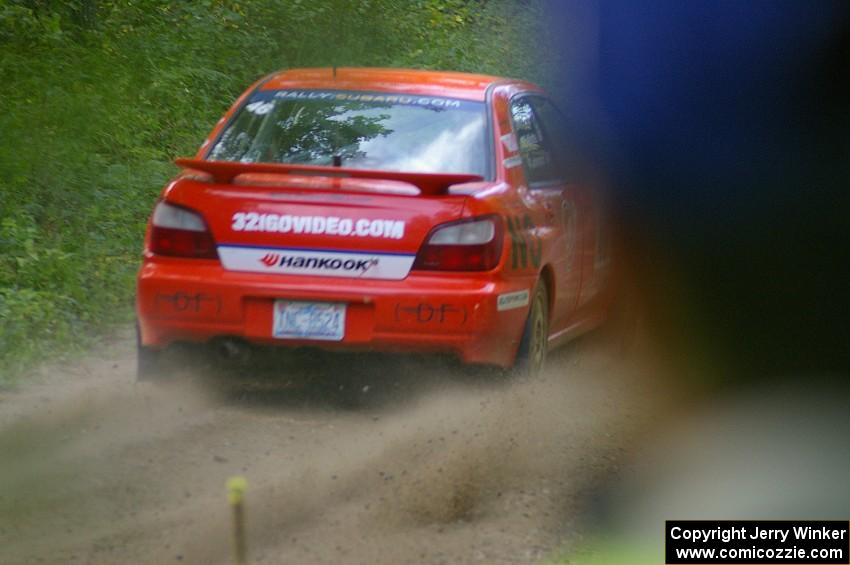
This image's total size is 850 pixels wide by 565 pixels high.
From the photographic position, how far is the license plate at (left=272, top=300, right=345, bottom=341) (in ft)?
20.3

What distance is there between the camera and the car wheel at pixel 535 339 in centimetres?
664

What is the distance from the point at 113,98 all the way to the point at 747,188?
5380 millimetres

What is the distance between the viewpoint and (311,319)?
6188 mm

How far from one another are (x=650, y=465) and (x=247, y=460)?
5.59ft

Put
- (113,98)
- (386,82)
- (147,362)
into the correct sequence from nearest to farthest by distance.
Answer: (147,362)
(386,82)
(113,98)

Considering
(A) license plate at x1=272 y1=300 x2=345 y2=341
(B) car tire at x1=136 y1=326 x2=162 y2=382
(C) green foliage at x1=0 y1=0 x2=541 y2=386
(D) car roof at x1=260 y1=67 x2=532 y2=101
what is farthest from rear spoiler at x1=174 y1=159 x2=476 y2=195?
(C) green foliage at x1=0 y1=0 x2=541 y2=386

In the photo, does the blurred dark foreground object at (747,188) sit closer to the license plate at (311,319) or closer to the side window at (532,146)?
the side window at (532,146)

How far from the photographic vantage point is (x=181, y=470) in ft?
18.3

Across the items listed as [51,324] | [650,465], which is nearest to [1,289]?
[51,324]

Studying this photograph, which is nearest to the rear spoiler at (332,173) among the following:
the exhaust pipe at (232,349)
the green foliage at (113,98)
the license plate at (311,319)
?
the license plate at (311,319)

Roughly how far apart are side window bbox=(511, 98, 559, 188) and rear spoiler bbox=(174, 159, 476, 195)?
3.21 ft

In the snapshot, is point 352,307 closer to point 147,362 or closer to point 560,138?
point 147,362

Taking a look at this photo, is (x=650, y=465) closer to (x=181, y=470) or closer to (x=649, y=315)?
(x=181, y=470)

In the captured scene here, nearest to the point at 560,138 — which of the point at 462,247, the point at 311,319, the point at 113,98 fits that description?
the point at 462,247
